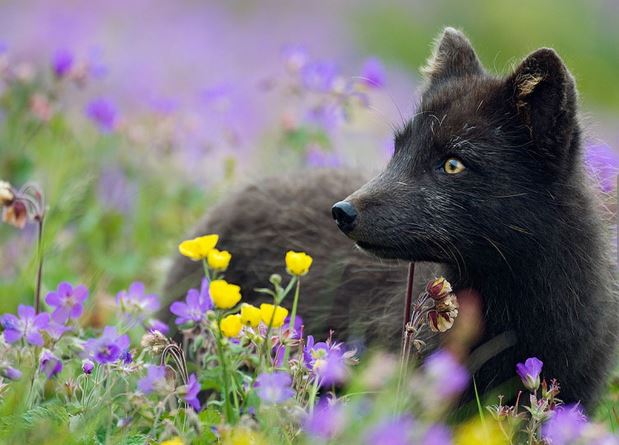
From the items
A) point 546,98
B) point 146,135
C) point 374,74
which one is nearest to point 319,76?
point 374,74

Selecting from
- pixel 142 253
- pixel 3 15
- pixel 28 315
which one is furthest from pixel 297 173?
pixel 3 15

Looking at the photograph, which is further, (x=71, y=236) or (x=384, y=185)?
(x=71, y=236)

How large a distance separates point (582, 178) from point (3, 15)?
13472 millimetres

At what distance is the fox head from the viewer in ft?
11.6

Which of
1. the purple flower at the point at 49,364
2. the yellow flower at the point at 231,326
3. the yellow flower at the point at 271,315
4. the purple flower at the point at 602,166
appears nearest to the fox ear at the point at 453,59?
the purple flower at the point at 602,166

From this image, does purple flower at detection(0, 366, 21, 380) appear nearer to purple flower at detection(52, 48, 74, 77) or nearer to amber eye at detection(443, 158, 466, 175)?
amber eye at detection(443, 158, 466, 175)

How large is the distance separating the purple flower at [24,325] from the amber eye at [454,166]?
1.52 meters

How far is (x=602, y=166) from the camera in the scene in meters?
4.42

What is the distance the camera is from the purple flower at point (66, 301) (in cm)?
346

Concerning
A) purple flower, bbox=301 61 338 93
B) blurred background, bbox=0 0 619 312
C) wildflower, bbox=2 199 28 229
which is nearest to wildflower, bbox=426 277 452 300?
blurred background, bbox=0 0 619 312

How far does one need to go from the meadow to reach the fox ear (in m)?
0.23

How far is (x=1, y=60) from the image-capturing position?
17.9 ft

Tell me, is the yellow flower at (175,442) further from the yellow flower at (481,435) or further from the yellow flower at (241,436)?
the yellow flower at (481,435)

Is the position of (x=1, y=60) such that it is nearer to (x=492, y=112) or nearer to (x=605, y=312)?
Answer: (x=492, y=112)
